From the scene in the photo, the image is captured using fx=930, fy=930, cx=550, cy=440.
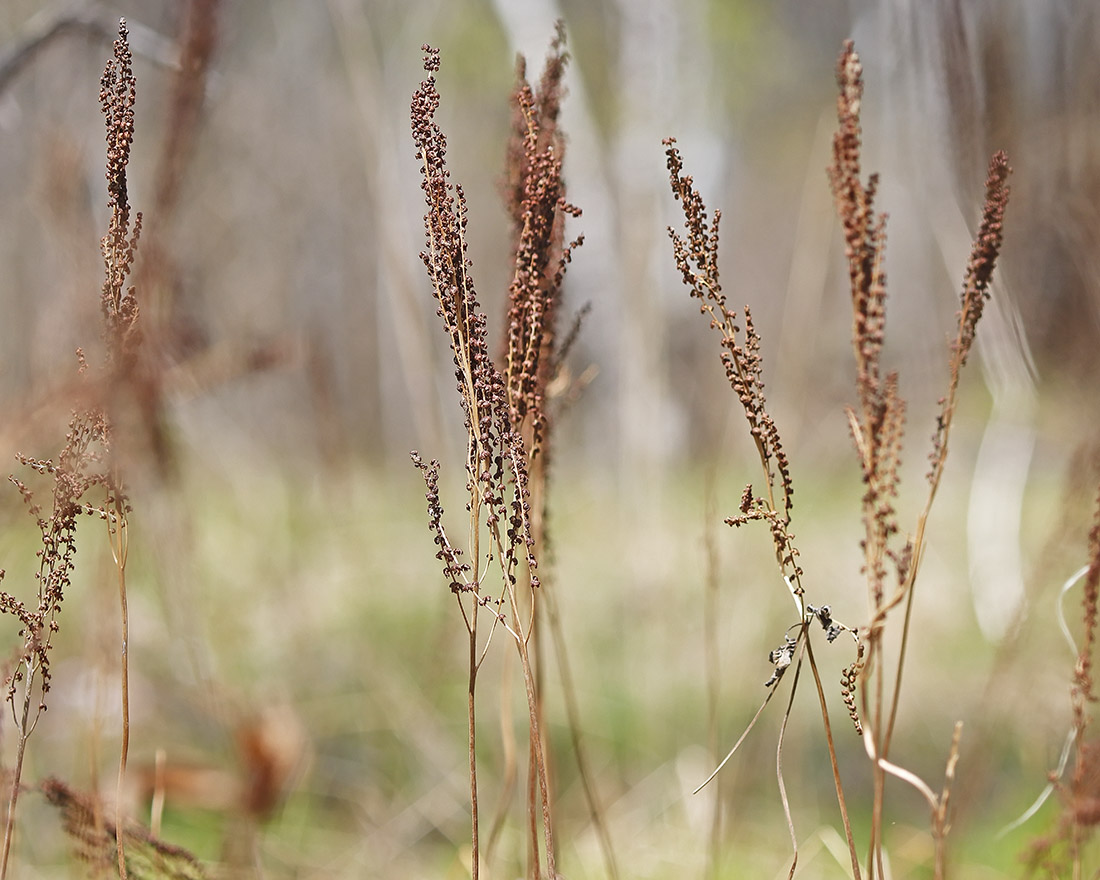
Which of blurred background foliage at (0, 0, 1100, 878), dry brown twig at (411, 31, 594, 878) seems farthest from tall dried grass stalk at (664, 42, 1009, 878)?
blurred background foliage at (0, 0, 1100, 878)

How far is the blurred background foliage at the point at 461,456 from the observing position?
5.06 feet

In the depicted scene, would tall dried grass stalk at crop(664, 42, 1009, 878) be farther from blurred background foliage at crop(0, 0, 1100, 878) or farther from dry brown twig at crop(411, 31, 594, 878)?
blurred background foliage at crop(0, 0, 1100, 878)

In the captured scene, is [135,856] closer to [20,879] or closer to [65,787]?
[65,787]

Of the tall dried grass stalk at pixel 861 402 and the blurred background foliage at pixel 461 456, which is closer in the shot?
the tall dried grass stalk at pixel 861 402

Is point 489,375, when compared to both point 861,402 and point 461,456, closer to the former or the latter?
point 861,402

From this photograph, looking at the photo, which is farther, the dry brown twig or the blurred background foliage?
the blurred background foliage

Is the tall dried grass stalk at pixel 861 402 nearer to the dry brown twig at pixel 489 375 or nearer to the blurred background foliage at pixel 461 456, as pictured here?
the dry brown twig at pixel 489 375

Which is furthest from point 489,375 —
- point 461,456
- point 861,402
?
point 461,456

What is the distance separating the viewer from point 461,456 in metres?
4.91

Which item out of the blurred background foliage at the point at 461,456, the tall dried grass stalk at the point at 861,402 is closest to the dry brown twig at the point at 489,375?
the tall dried grass stalk at the point at 861,402

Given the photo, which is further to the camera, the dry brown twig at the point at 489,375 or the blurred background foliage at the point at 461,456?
the blurred background foliage at the point at 461,456

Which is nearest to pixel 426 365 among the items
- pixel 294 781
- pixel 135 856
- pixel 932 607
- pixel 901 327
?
pixel 294 781

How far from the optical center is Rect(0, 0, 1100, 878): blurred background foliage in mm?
1543

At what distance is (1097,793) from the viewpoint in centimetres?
110
